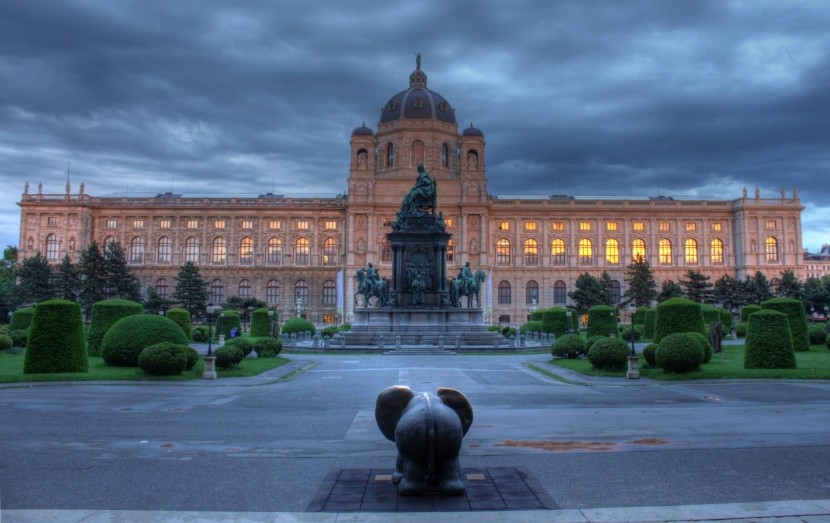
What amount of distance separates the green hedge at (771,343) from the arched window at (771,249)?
265ft

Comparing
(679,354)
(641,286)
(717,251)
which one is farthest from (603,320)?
(717,251)

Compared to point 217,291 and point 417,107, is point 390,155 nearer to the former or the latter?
point 417,107

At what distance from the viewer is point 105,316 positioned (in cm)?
3212

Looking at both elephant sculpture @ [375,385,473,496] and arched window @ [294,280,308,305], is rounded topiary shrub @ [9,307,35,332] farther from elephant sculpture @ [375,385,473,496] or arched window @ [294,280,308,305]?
arched window @ [294,280,308,305]

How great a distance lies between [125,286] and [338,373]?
211 ft

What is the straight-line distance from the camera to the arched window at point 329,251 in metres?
99.6

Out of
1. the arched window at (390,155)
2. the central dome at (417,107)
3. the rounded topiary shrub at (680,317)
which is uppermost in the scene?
the central dome at (417,107)

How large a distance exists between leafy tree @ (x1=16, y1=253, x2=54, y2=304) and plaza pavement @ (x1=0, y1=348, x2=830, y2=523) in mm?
67341

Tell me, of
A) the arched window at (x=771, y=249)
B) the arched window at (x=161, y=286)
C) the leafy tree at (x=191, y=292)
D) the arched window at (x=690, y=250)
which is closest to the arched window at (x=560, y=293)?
the arched window at (x=690, y=250)

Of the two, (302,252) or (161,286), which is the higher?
(302,252)

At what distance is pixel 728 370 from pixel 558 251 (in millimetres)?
75111

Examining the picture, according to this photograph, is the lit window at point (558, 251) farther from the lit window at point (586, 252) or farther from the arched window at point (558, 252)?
the lit window at point (586, 252)

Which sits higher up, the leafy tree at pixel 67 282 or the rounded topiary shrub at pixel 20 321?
the leafy tree at pixel 67 282

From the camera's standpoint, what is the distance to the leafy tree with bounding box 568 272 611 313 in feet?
278
